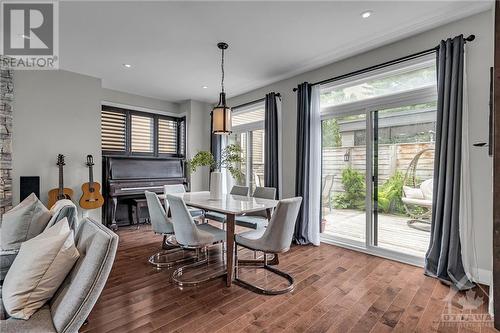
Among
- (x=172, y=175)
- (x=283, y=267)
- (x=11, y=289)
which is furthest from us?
(x=172, y=175)

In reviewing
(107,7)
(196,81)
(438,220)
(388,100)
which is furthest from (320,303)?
(196,81)

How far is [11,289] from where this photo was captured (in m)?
1.28

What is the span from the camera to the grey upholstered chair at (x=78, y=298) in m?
1.16

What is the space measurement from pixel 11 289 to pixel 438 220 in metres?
3.44

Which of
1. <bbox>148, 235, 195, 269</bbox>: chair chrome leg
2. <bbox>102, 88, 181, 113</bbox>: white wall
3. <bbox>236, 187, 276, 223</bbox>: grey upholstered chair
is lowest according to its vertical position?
<bbox>148, 235, 195, 269</bbox>: chair chrome leg

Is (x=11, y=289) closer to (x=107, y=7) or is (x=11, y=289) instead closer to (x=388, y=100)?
(x=107, y=7)

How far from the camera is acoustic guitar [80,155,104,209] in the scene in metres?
4.25

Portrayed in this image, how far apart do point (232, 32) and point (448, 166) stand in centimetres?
273

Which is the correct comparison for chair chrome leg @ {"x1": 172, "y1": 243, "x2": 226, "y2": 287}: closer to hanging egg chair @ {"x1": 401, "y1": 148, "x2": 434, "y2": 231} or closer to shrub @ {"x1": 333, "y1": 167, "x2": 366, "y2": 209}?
shrub @ {"x1": 333, "y1": 167, "x2": 366, "y2": 209}

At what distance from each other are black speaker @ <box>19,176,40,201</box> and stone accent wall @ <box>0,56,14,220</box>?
5.1 inches

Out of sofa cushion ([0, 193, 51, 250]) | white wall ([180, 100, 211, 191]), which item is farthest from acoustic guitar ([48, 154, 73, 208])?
white wall ([180, 100, 211, 191])

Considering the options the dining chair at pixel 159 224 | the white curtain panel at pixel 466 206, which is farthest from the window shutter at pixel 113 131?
the white curtain panel at pixel 466 206

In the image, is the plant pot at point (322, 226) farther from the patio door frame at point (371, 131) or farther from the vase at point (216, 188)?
the vase at point (216, 188)

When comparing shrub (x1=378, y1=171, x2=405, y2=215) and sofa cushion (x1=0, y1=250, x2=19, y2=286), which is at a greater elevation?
shrub (x1=378, y1=171, x2=405, y2=215)
